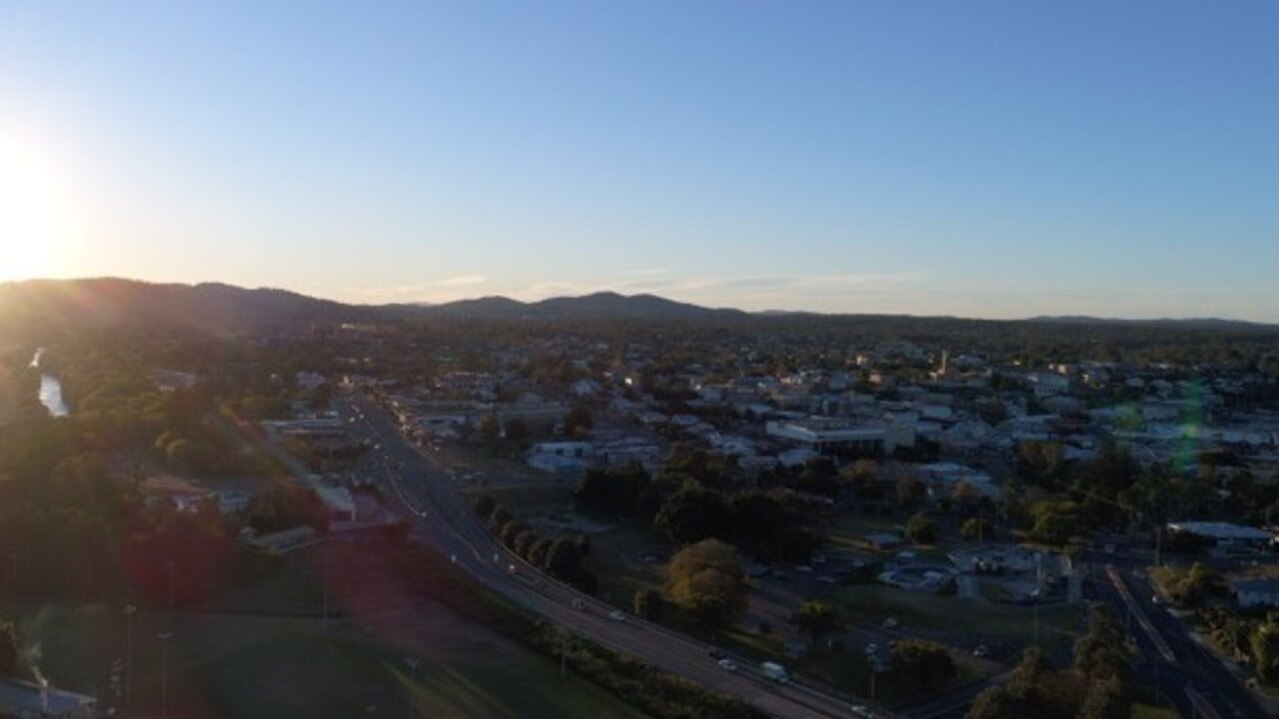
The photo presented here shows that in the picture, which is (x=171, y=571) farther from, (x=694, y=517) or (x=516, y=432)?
(x=516, y=432)

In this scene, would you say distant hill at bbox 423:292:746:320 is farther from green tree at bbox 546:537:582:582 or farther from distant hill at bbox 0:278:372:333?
green tree at bbox 546:537:582:582

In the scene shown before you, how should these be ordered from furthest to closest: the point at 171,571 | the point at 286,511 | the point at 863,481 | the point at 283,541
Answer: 1. the point at 863,481
2. the point at 286,511
3. the point at 283,541
4. the point at 171,571

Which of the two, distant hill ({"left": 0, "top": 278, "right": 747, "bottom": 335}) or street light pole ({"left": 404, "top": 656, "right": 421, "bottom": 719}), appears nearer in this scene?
street light pole ({"left": 404, "top": 656, "right": 421, "bottom": 719})

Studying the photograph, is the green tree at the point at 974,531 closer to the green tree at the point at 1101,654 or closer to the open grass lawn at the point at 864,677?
the green tree at the point at 1101,654

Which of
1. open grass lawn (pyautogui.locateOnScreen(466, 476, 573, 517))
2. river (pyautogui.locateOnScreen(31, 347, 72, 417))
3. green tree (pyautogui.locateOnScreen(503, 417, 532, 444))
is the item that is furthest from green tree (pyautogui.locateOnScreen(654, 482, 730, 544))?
river (pyautogui.locateOnScreen(31, 347, 72, 417))

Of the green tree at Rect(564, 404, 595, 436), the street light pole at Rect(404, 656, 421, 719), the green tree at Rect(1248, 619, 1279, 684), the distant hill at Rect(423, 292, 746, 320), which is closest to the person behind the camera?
the street light pole at Rect(404, 656, 421, 719)

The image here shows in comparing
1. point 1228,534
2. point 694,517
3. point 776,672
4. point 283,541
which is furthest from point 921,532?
point 283,541
